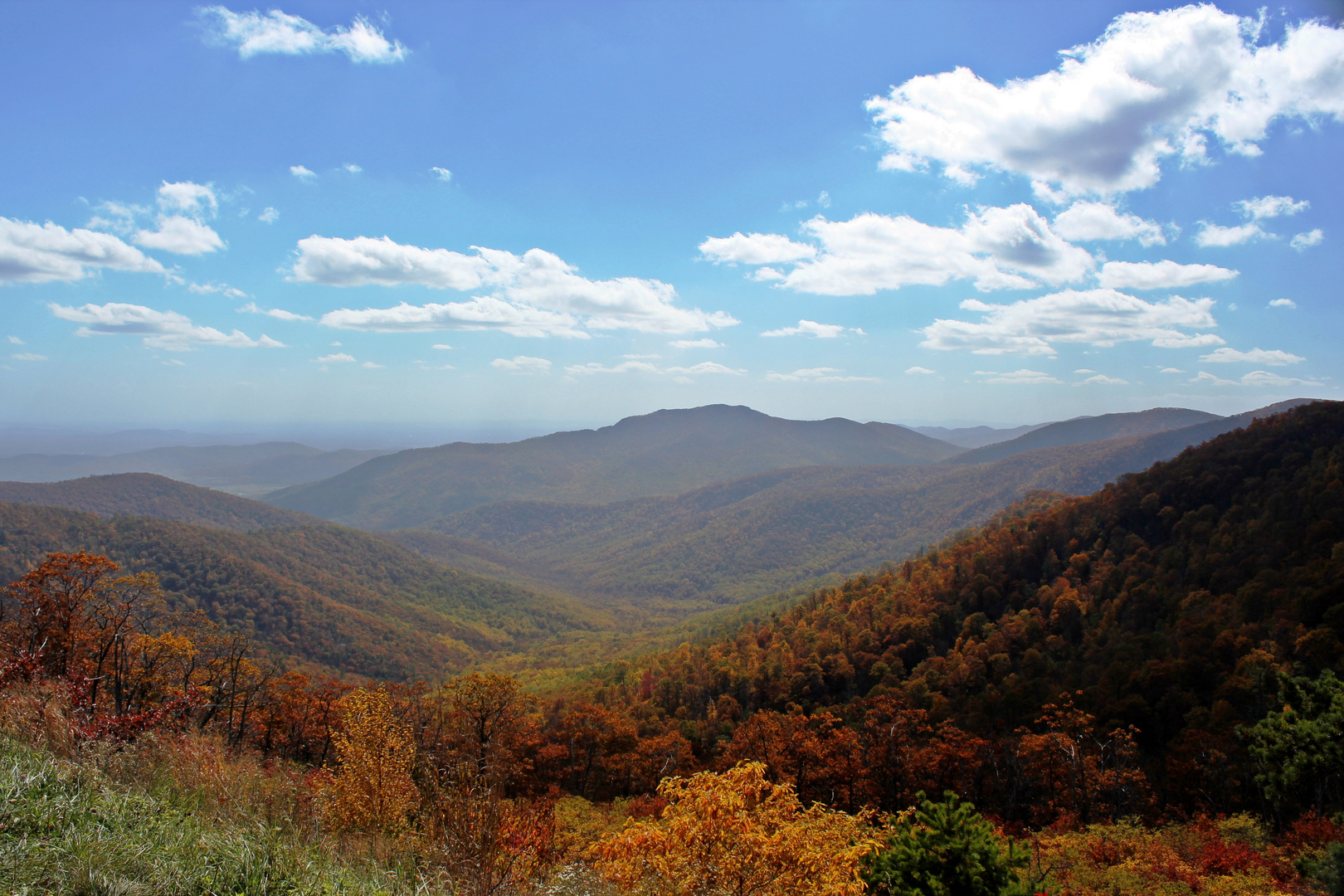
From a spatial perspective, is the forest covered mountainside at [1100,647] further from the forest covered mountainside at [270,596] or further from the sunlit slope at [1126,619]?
the forest covered mountainside at [270,596]

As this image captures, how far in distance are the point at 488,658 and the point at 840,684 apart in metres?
108

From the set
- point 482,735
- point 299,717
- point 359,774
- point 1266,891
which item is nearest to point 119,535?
point 299,717

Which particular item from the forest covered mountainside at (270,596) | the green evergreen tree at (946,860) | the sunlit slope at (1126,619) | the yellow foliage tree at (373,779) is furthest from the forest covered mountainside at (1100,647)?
the forest covered mountainside at (270,596)

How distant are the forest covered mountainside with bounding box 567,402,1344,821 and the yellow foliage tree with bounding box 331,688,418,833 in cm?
2682

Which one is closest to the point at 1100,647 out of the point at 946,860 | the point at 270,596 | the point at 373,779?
the point at 946,860

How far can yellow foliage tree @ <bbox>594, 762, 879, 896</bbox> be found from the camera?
1413cm

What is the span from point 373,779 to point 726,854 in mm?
13712

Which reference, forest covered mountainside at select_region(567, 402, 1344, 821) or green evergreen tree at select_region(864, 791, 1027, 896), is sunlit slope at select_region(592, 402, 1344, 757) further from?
green evergreen tree at select_region(864, 791, 1027, 896)

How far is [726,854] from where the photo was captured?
1421cm

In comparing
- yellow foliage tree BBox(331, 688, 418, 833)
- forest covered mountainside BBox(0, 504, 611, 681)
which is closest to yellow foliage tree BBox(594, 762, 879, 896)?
yellow foliage tree BBox(331, 688, 418, 833)

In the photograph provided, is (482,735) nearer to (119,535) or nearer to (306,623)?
(306,623)

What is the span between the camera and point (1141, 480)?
292 feet

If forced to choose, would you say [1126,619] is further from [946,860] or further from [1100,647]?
[946,860]

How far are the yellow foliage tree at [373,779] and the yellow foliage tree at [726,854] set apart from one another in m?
7.88
